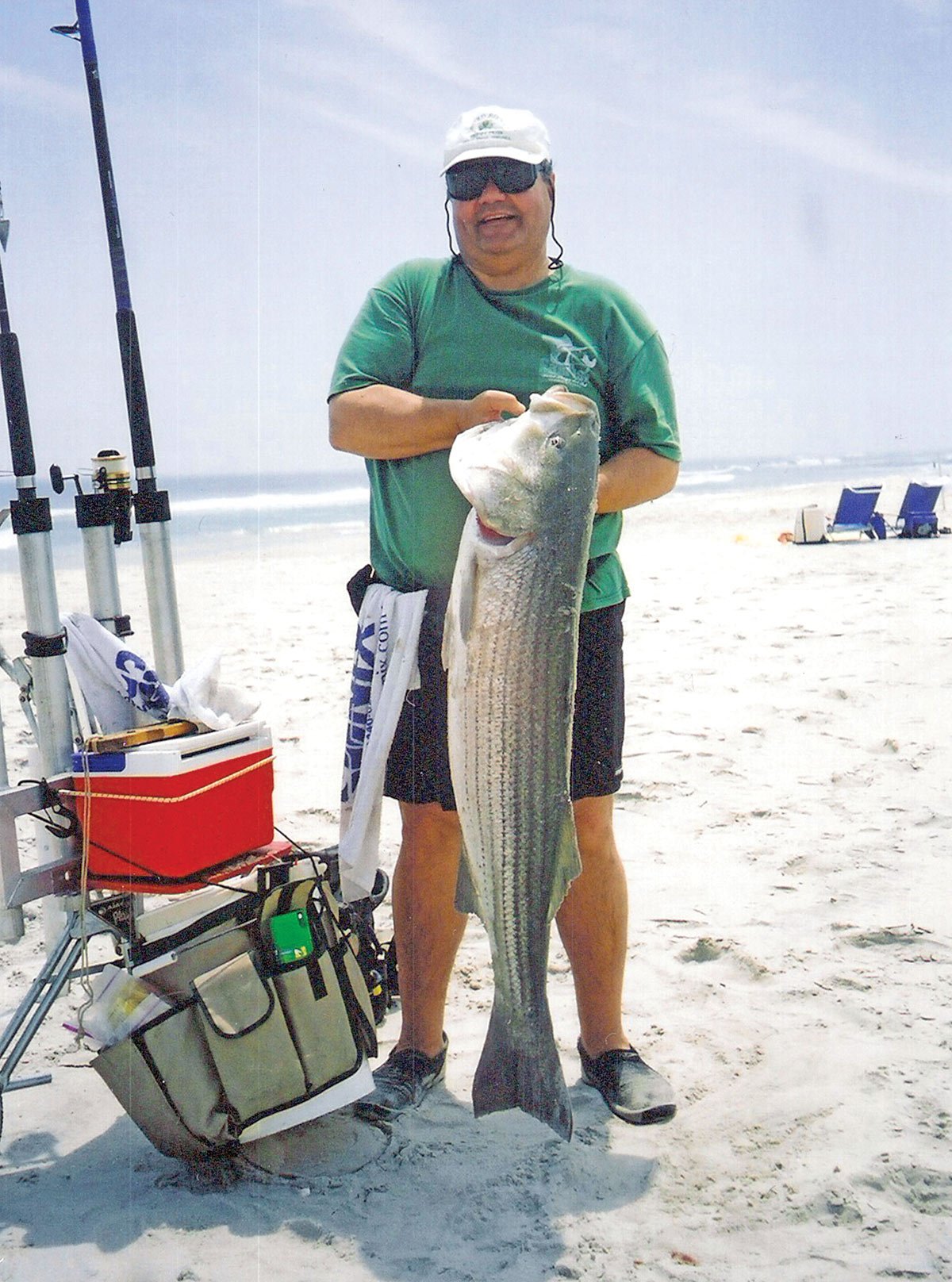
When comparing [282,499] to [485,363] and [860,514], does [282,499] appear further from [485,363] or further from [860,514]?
[485,363]

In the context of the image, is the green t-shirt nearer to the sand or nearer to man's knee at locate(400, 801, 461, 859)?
man's knee at locate(400, 801, 461, 859)

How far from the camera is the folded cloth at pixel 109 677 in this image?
3051mm

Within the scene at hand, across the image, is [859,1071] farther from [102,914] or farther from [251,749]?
[102,914]

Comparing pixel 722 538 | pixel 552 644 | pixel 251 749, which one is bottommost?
pixel 722 538

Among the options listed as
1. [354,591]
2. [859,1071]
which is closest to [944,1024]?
[859,1071]

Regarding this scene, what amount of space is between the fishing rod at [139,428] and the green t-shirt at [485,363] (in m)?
1.02

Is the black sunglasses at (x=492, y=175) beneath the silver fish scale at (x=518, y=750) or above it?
above

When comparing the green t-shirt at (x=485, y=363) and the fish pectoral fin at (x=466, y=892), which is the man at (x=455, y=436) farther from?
the fish pectoral fin at (x=466, y=892)

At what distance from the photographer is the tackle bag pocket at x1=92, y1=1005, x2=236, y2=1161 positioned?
258cm

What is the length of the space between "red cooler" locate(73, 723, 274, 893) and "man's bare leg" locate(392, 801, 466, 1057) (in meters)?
0.56

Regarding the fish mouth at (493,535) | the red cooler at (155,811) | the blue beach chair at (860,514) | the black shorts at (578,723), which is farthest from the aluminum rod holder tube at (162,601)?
the blue beach chair at (860,514)

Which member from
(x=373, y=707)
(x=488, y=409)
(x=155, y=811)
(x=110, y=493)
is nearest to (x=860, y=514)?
(x=110, y=493)

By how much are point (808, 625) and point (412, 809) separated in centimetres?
734

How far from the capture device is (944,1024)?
10.7 feet
